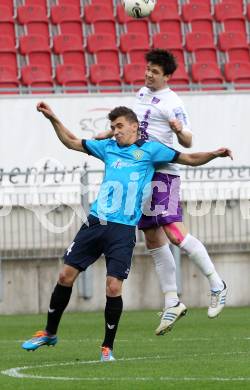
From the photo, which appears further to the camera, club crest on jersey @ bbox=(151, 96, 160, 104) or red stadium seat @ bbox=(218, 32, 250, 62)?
red stadium seat @ bbox=(218, 32, 250, 62)

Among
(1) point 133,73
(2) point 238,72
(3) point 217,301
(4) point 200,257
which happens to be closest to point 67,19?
(1) point 133,73

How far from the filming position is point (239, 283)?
18203 mm

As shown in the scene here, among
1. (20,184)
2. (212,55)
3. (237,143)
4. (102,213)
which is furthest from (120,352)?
(212,55)

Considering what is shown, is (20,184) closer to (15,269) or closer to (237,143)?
(15,269)

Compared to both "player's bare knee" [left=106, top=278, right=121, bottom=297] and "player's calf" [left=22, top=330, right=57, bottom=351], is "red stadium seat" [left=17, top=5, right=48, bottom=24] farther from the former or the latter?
"player's bare knee" [left=106, top=278, right=121, bottom=297]

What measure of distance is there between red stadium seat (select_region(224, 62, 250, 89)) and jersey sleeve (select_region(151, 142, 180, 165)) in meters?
12.3

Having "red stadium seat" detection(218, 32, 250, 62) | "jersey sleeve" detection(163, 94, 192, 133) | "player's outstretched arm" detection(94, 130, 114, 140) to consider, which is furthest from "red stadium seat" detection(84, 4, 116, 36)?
"player's outstretched arm" detection(94, 130, 114, 140)

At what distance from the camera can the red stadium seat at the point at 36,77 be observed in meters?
21.3

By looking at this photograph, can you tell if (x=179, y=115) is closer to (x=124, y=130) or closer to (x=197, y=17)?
(x=124, y=130)

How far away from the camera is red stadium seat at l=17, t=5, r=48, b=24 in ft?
74.8

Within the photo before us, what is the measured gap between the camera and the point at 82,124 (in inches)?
749

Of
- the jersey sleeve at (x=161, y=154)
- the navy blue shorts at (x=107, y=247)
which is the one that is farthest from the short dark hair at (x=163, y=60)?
the navy blue shorts at (x=107, y=247)

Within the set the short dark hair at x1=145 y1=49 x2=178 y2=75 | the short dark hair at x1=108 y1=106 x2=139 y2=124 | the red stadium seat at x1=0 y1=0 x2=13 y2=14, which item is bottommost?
the short dark hair at x1=108 y1=106 x2=139 y2=124

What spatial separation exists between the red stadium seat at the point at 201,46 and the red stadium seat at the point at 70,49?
7.27 ft
